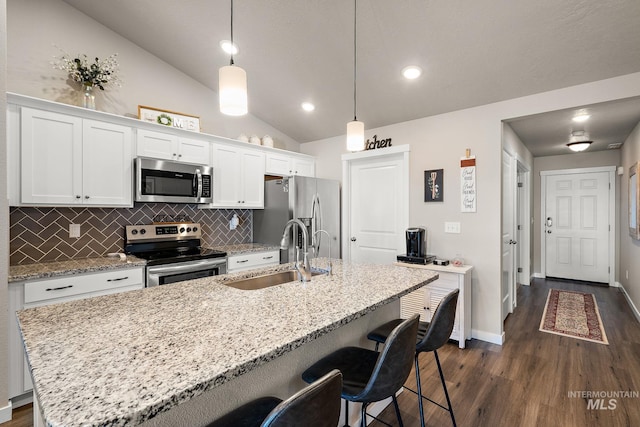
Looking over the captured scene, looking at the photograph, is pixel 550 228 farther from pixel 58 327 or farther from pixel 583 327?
pixel 58 327

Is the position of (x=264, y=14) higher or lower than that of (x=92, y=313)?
higher

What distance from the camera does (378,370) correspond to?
117cm

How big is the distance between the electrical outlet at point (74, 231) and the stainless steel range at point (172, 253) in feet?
1.25

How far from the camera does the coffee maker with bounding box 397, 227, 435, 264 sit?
330cm

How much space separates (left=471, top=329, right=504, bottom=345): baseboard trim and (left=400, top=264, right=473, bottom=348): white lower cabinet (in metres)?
0.12

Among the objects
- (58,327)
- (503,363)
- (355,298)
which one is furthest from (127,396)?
(503,363)

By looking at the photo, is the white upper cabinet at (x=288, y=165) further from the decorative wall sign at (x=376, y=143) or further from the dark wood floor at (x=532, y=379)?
the dark wood floor at (x=532, y=379)

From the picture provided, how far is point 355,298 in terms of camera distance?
4.70 feet

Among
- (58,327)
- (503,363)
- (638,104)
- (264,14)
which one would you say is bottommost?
(503,363)

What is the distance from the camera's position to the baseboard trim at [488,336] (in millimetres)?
3068

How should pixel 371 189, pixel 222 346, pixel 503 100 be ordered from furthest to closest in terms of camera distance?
1. pixel 371 189
2. pixel 503 100
3. pixel 222 346

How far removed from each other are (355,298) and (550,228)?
612 centimetres

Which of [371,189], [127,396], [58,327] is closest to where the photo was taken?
[127,396]

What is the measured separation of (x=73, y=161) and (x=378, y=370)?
2822 millimetres
